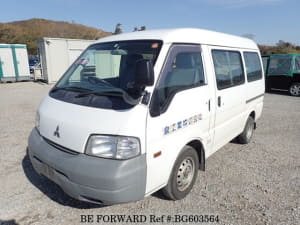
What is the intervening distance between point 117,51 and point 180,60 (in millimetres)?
871

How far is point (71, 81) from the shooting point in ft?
9.46

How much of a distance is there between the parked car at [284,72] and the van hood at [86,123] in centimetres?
1181

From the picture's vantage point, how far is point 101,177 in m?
1.94

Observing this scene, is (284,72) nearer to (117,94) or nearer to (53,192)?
(117,94)

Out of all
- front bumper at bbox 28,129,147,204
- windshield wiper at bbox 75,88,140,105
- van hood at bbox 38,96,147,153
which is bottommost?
front bumper at bbox 28,129,147,204

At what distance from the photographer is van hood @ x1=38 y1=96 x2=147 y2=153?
6.58ft

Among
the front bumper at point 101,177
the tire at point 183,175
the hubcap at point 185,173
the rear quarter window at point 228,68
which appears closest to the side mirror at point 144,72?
the front bumper at point 101,177

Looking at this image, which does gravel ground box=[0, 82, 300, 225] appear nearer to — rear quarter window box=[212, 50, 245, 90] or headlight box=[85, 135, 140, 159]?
headlight box=[85, 135, 140, 159]

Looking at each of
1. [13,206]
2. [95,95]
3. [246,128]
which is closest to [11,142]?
[13,206]

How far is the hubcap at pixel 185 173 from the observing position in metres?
2.71

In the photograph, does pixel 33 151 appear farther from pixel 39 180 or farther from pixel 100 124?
pixel 100 124

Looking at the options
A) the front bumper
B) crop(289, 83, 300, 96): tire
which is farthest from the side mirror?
crop(289, 83, 300, 96): tire

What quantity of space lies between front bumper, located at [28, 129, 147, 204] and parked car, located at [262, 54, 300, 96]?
39.2ft

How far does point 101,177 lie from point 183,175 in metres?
1.23
